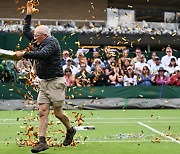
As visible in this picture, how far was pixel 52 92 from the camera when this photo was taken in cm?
803

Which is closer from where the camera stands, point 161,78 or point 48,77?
point 48,77

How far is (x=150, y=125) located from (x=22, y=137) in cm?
342

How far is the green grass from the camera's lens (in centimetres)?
807

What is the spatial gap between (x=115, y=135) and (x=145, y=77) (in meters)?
8.15

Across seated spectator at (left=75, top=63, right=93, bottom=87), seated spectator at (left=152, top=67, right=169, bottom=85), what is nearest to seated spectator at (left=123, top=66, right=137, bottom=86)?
seated spectator at (left=152, top=67, right=169, bottom=85)

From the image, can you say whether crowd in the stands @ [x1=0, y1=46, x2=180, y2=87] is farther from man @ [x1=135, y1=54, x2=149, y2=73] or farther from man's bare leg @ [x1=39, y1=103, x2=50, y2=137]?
man's bare leg @ [x1=39, y1=103, x2=50, y2=137]

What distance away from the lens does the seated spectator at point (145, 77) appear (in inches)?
701

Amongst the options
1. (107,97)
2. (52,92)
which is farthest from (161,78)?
(52,92)

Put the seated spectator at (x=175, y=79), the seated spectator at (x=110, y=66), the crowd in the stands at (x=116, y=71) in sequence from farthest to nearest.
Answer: the seated spectator at (x=175, y=79), the seated spectator at (x=110, y=66), the crowd in the stands at (x=116, y=71)

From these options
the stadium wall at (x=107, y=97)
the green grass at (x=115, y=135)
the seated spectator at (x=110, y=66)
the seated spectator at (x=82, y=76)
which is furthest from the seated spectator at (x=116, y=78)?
the green grass at (x=115, y=135)

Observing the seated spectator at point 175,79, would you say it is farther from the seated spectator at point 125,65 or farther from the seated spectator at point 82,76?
the seated spectator at point 82,76

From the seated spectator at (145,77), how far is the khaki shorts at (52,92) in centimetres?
997

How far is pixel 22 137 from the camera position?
968 centimetres

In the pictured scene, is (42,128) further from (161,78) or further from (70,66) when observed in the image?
(161,78)
